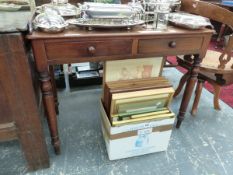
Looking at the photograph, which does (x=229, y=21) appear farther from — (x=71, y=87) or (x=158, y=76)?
(x=71, y=87)

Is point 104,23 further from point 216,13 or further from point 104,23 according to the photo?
point 216,13

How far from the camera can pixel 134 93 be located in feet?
3.07

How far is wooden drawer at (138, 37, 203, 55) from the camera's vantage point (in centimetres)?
86

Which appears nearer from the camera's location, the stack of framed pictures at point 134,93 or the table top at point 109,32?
the table top at point 109,32

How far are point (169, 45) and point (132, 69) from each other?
0.81 ft

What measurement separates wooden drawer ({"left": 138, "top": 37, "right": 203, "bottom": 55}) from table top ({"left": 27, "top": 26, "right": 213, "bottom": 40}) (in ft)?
0.11

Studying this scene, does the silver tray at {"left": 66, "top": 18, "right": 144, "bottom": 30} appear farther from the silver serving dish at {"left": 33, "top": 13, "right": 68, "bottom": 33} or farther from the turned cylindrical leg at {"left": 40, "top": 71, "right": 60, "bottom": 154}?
the turned cylindrical leg at {"left": 40, "top": 71, "right": 60, "bottom": 154}

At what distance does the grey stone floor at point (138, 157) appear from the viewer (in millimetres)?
1021

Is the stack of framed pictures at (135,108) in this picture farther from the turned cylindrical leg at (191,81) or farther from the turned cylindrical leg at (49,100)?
the turned cylindrical leg at (49,100)

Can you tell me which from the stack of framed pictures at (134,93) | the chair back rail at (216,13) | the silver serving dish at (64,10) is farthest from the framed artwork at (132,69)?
the chair back rail at (216,13)

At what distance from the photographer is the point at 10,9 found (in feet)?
3.04

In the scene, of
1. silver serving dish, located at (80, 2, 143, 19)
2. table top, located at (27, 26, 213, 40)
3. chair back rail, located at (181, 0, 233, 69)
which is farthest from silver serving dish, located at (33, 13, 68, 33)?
chair back rail, located at (181, 0, 233, 69)

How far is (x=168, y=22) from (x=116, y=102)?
484 mm

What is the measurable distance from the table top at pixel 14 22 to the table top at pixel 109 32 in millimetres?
43
